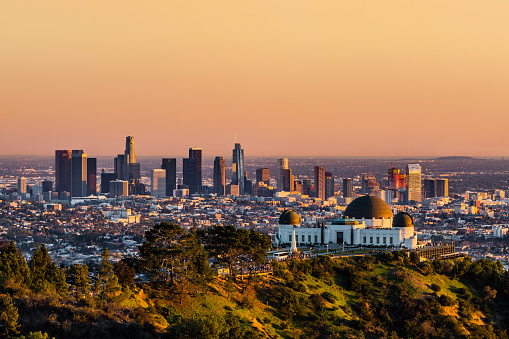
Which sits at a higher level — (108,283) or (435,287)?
(108,283)

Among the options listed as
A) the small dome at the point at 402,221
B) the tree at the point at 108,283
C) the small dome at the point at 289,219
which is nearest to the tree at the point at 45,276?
the tree at the point at 108,283

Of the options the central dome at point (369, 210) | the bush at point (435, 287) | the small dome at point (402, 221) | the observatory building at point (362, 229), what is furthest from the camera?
the central dome at point (369, 210)

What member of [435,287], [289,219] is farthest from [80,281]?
[289,219]

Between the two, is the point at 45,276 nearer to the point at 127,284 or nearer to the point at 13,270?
the point at 13,270

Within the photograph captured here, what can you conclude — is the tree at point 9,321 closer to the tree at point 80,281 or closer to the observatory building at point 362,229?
the tree at point 80,281

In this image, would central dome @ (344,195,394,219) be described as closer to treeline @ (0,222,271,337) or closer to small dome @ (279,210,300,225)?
small dome @ (279,210,300,225)

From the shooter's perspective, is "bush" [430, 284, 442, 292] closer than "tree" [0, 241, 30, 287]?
No

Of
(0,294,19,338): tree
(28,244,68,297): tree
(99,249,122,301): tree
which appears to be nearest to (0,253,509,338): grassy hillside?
(99,249,122,301): tree

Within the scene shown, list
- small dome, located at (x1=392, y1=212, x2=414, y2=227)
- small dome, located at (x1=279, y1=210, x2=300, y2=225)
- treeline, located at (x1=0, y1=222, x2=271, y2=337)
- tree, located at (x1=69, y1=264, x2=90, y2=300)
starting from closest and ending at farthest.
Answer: treeline, located at (x1=0, y1=222, x2=271, y2=337), tree, located at (x1=69, y1=264, x2=90, y2=300), small dome, located at (x1=392, y1=212, x2=414, y2=227), small dome, located at (x1=279, y1=210, x2=300, y2=225)

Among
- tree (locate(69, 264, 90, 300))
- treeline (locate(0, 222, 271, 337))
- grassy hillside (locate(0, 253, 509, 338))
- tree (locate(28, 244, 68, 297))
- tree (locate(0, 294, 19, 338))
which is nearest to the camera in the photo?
tree (locate(0, 294, 19, 338))
